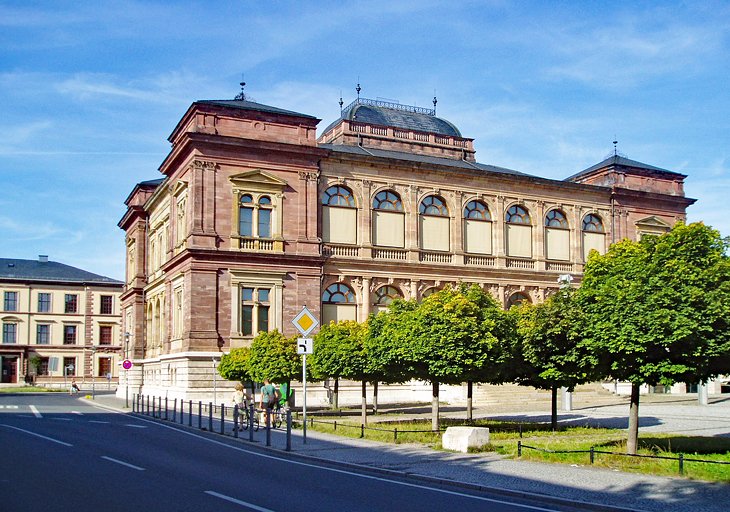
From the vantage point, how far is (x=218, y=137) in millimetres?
45594

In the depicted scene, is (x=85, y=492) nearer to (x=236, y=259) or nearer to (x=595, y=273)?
(x=595, y=273)

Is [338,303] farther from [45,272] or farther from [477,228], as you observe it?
[45,272]

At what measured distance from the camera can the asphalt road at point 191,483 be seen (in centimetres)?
1263

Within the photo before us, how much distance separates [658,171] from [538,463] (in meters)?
46.8

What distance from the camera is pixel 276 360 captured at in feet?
108

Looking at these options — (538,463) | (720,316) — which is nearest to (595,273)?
(720,316)

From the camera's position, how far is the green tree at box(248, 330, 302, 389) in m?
32.8

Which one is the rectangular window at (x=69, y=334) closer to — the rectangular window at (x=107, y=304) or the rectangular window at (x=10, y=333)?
the rectangular window at (x=107, y=304)

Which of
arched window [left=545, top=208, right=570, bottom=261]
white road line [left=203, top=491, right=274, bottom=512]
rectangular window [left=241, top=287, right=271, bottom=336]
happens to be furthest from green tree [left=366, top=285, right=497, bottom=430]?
arched window [left=545, top=208, right=570, bottom=261]

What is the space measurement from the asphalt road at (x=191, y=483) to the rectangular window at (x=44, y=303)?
80.2 meters

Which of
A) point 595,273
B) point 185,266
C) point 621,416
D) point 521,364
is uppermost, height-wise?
point 185,266

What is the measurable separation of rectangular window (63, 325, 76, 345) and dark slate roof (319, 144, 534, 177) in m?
58.5

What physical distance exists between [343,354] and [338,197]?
69.0ft

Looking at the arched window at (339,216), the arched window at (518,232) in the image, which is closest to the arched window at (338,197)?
the arched window at (339,216)
